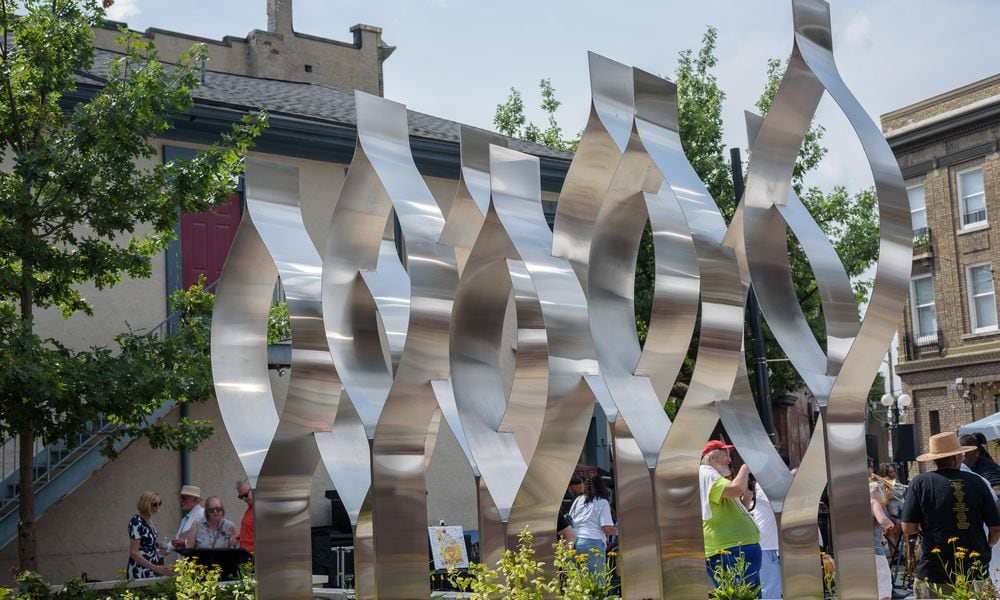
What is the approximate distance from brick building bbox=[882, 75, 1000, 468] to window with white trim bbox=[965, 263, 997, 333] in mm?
30

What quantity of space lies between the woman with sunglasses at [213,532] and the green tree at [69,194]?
97 cm

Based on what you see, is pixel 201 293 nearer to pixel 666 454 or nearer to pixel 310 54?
pixel 666 454

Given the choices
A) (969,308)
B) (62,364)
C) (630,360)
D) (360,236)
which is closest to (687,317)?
(630,360)

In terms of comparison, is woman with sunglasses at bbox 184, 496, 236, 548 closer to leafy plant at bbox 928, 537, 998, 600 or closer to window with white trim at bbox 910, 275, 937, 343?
leafy plant at bbox 928, 537, 998, 600

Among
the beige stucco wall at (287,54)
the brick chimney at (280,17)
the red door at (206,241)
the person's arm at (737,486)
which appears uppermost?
the brick chimney at (280,17)

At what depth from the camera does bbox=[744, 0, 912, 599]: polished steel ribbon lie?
627cm

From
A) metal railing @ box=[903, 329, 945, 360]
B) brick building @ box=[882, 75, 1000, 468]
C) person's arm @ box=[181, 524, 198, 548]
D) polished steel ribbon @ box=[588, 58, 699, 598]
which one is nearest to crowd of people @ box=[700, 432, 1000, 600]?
polished steel ribbon @ box=[588, 58, 699, 598]

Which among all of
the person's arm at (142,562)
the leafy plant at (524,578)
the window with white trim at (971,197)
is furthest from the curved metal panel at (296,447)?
the window with white trim at (971,197)

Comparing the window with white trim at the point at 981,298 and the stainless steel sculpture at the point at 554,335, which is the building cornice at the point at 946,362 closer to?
the window with white trim at the point at 981,298

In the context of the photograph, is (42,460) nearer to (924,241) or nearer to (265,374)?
(265,374)

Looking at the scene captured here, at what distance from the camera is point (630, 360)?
7387 mm

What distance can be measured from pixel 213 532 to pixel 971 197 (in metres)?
31.8

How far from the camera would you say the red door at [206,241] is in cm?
1905

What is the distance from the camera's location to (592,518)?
11578 mm
